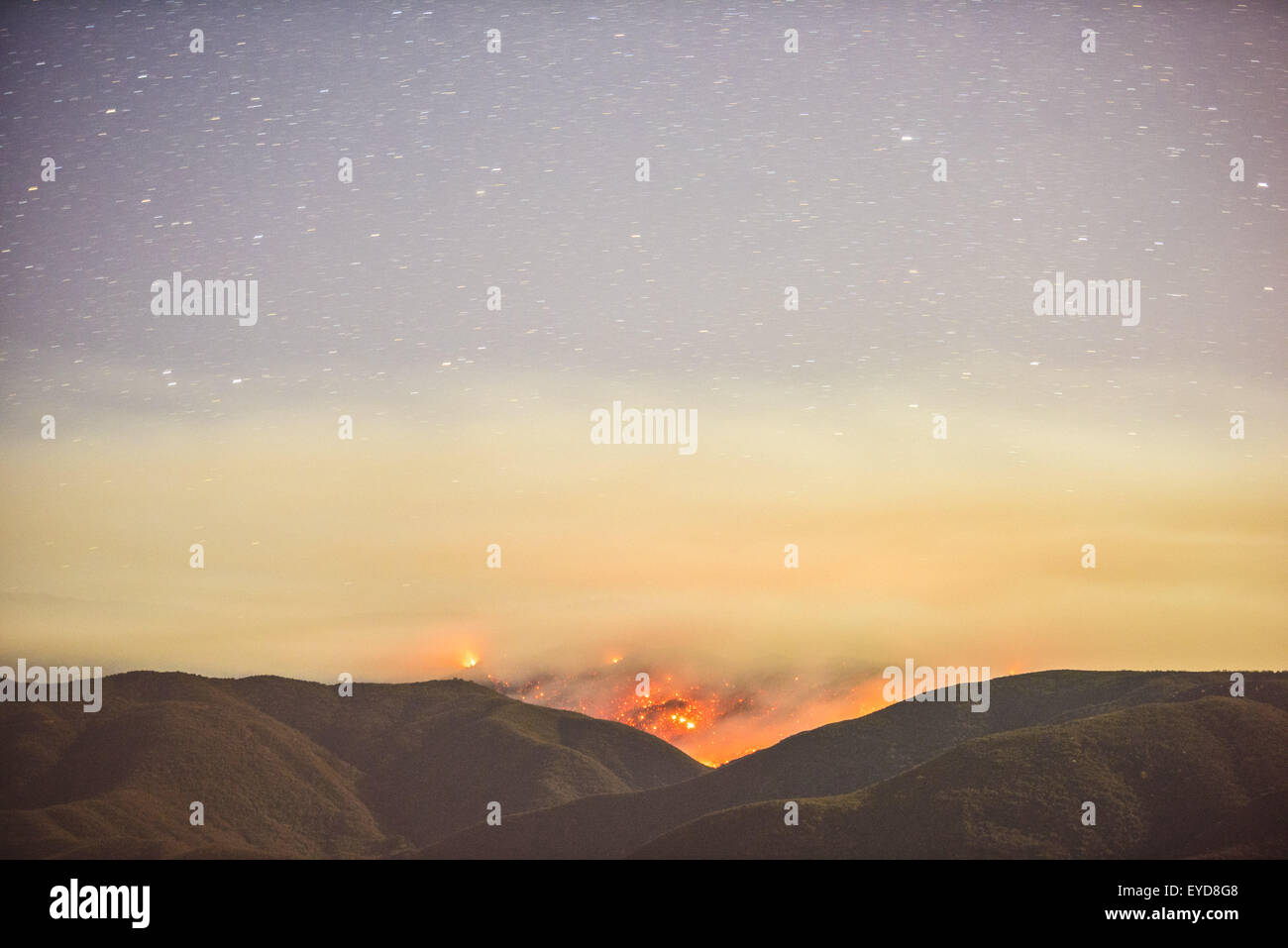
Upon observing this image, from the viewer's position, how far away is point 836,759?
94.1m

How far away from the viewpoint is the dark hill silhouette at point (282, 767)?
277 ft

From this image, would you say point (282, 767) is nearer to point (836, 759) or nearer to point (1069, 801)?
point (836, 759)

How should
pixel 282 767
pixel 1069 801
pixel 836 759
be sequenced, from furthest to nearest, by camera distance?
pixel 282 767, pixel 836 759, pixel 1069 801

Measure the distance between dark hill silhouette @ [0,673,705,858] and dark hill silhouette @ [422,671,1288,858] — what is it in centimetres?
1699

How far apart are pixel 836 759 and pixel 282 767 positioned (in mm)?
51106

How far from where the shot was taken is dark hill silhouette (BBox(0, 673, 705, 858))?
277ft

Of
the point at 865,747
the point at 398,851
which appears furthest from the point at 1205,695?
the point at 398,851

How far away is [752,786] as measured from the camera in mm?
92125

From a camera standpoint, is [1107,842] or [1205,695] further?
[1205,695]

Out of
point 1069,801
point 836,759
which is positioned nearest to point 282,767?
point 836,759

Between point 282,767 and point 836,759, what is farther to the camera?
point 282,767
